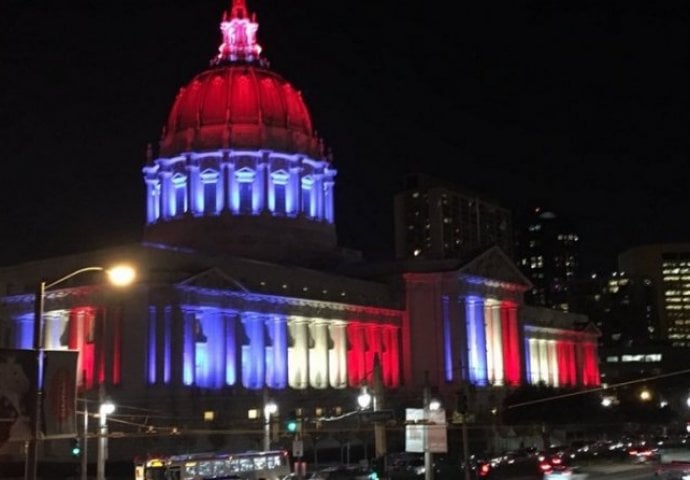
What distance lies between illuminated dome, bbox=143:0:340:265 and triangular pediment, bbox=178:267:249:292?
20.6 m

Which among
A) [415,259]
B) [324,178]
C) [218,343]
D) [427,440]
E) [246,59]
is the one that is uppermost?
[246,59]

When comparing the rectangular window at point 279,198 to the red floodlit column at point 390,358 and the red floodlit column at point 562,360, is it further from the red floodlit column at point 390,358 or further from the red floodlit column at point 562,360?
the red floodlit column at point 562,360

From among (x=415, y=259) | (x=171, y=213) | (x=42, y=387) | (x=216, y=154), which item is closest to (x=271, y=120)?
(x=216, y=154)

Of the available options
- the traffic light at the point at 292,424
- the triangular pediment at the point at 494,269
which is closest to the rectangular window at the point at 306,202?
the triangular pediment at the point at 494,269

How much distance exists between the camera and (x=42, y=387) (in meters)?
23.8

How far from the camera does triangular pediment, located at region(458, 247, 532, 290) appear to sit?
367ft

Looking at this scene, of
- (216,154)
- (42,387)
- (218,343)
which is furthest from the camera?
(216,154)

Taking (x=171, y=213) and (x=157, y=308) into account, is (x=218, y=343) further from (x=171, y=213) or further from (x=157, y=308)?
(x=171, y=213)

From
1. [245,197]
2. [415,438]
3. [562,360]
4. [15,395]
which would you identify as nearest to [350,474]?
[415,438]

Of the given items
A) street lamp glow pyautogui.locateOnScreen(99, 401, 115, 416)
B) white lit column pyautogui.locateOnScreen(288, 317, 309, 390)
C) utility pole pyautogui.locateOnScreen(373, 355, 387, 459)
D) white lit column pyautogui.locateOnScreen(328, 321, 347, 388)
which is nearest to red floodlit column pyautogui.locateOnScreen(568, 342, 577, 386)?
white lit column pyautogui.locateOnScreen(328, 321, 347, 388)

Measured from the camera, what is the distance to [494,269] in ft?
383

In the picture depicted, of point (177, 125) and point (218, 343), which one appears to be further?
point (177, 125)

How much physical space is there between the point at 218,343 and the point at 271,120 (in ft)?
128

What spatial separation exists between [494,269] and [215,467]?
72.6 m
